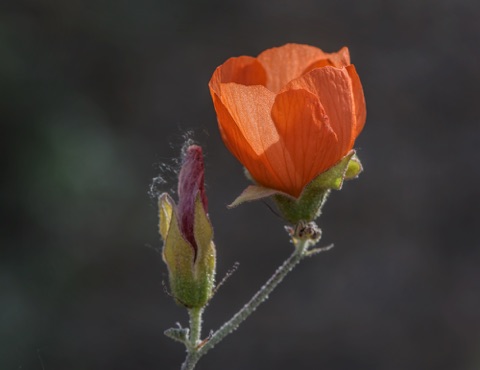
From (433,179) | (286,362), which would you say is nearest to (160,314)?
(286,362)

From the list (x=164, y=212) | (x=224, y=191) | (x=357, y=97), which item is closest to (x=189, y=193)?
(x=164, y=212)

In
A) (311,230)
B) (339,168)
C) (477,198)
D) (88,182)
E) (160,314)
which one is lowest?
(160,314)

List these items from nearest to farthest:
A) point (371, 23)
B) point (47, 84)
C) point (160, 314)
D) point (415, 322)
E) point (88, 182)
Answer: point (88, 182), point (47, 84), point (160, 314), point (415, 322), point (371, 23)

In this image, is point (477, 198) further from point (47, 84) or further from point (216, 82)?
point (216, 82)

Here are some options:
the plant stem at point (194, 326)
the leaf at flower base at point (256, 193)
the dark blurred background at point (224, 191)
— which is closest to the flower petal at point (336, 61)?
the leaf at flower base at point (256, 193)

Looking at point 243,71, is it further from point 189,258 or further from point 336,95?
point 189,258

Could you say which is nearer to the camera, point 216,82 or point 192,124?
point 216,82

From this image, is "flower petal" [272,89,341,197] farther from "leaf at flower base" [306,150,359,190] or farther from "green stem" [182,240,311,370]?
"green stem" [182,240,311,370]
